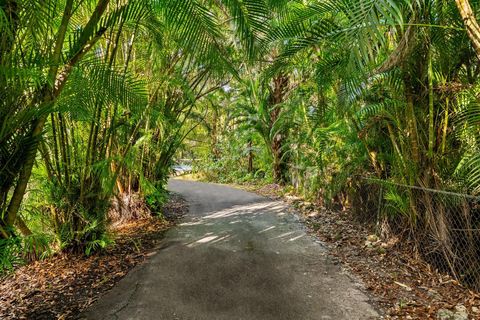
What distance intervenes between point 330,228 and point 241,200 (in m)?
3.39

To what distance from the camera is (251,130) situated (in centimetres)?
1102

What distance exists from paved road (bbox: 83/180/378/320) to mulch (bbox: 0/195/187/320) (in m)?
0.17

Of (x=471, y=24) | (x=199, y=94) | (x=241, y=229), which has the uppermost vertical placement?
(x=199, y=94)

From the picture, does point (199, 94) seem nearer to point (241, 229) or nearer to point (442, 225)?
point (241, 229)

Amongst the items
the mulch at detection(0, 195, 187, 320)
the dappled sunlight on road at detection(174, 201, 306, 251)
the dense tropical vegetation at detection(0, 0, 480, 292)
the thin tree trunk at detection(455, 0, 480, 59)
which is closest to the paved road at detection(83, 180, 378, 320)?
the dappled sunlight on road at detection(174, 201, 306, 251)

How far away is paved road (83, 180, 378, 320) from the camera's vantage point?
7.94 feet

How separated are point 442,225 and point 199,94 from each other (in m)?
4.47

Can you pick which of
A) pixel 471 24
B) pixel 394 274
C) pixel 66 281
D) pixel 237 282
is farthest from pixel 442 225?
pixel 66 281

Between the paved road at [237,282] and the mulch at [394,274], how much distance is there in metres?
0.21

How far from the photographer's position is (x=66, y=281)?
9.39 feet

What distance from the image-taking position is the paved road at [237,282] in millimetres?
2420

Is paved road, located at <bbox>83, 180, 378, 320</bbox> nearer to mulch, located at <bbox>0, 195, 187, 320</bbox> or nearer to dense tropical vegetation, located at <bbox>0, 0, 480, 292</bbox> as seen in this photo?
mulch, located at <bbox>0, 195, 187, 320</bbox>

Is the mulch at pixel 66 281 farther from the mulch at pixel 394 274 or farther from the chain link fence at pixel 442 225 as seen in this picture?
the chain link fence at pixel 442 225

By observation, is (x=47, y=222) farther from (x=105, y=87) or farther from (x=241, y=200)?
(x=241, y=200)
